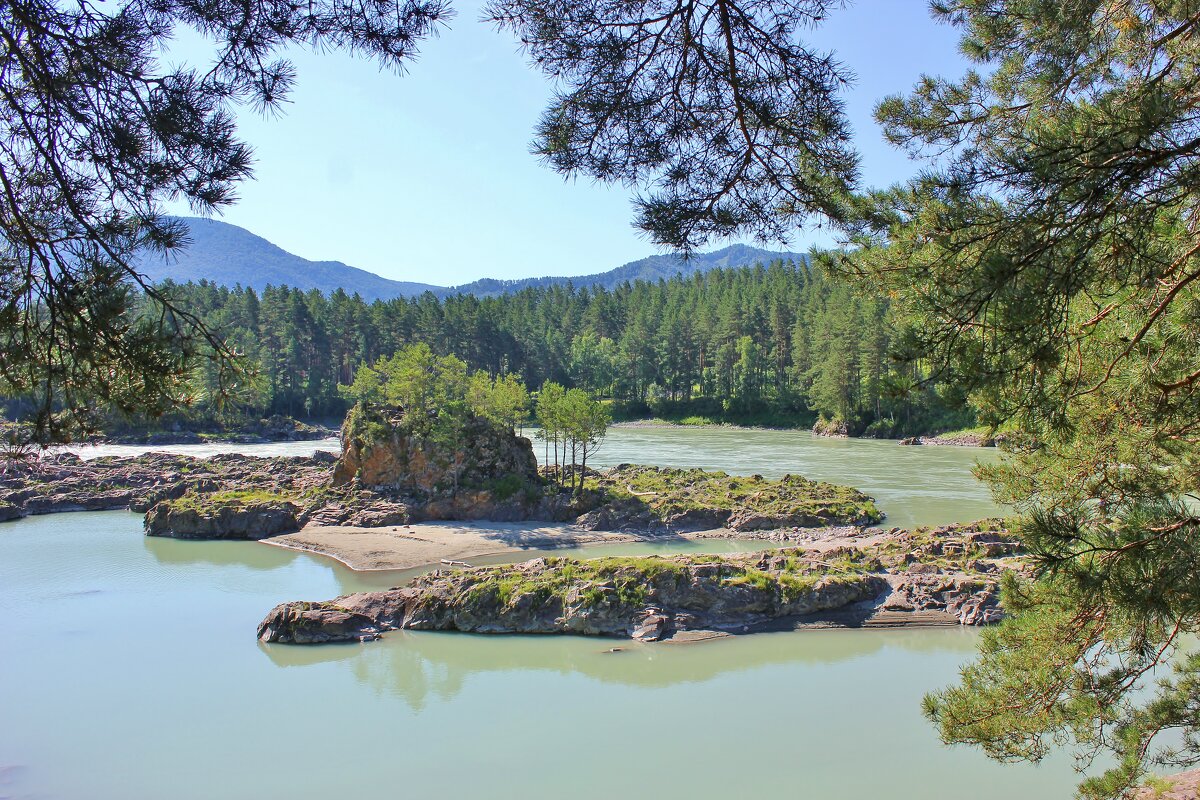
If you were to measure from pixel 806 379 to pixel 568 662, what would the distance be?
56305mm

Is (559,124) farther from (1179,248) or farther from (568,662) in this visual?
(568,662)

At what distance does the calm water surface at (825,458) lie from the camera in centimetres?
2970

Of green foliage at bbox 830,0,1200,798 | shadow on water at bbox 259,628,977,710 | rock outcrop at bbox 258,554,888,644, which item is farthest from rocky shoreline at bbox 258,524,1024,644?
green foliage at bbox 830,0,1200,798

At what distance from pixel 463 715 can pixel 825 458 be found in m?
35.4

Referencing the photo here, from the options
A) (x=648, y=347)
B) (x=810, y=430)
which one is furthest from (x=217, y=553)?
(x=648, y=347)

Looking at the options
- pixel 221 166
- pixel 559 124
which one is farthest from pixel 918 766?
pixel 221 166

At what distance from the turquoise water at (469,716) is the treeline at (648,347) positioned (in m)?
47.8

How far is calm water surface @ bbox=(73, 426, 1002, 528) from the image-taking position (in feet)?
97.5

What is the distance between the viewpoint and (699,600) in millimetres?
16203


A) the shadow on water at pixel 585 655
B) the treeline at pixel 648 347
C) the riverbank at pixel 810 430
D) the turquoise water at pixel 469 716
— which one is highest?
the treeline at pixel 648 347

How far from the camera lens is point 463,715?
41.7ft

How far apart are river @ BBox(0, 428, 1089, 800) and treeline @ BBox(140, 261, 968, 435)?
47.7m

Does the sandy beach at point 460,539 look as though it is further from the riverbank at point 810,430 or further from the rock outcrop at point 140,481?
the riverbank at point 810,430

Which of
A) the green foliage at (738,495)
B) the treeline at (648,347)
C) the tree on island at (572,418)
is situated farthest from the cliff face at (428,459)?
the treeline at (648,347)
